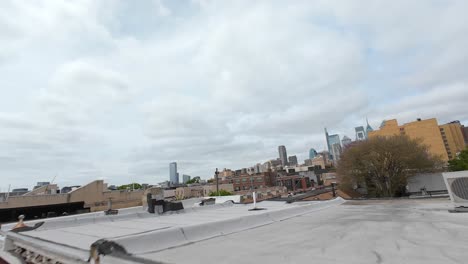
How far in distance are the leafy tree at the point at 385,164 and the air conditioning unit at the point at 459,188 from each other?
27.2 metres

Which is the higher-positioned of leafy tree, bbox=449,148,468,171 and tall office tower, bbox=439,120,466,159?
tall office tower, bbox=439,120,466,159

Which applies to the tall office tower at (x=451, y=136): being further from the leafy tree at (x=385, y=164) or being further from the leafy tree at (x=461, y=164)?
the leafy tree at (x=385, y=164)

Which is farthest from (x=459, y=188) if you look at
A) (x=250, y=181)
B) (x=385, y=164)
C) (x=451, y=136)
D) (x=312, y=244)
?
(x=451, y=136)

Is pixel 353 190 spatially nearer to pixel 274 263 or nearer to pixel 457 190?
pixel 457 190

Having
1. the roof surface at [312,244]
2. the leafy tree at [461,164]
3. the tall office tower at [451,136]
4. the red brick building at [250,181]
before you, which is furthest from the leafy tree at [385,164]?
the tall office tower at [451,136]

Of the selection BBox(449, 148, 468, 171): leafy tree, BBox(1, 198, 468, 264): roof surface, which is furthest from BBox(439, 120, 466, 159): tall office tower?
BBox(1, 198, 468, 264): roof surface

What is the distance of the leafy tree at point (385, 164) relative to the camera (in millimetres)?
30406

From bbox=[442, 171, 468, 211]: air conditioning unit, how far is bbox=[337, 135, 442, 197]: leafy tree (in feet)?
89.2

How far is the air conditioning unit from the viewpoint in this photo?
623 cm

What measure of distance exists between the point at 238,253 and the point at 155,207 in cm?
836

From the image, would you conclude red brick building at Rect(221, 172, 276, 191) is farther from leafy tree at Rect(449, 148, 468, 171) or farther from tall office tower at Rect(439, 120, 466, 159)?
tall office tower at Rect(439, 120, 466, 159)

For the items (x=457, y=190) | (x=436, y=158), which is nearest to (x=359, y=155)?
(x=436, y=158)

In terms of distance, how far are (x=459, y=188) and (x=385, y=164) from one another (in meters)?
28.5

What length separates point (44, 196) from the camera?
75.5 feet
